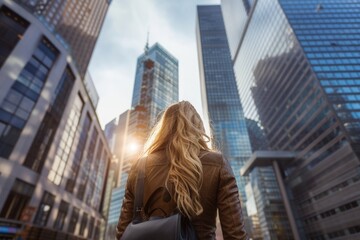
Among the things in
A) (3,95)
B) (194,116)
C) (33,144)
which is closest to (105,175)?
(33,144)

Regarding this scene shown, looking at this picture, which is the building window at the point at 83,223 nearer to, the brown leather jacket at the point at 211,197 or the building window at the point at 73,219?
the building window at the point at 73,219

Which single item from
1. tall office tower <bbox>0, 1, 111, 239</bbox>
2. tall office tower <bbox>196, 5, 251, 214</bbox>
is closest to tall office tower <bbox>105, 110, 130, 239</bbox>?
tall office tower <bbox>0, 1, 111, 239</bbox>

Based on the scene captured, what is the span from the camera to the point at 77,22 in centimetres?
8731

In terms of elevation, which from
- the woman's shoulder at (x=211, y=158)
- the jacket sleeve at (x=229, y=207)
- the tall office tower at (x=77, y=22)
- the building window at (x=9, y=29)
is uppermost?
the tall office tower at (x=77, y=22)

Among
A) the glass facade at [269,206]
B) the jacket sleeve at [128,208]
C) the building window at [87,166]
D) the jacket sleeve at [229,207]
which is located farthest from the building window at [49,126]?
the glass facade at [269,206]

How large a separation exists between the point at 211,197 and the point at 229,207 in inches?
6.1

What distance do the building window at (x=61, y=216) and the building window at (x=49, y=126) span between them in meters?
7.99

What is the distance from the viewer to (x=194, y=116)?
2.10m

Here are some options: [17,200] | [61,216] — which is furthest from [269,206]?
[17,200]

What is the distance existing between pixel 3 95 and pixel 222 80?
380 ft

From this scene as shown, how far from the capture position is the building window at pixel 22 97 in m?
21.3

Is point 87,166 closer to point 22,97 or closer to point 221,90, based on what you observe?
point 22,97

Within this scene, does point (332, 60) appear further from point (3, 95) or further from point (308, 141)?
point (3, 95)

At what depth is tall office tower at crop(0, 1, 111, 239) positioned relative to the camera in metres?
21.6
